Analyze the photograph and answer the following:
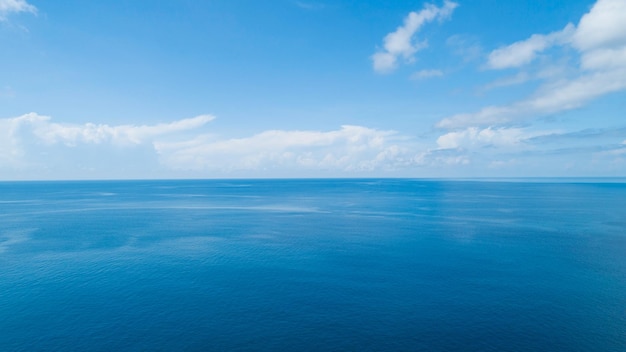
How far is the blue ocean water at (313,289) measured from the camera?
41.7 meters

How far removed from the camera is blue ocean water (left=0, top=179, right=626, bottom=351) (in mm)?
41656

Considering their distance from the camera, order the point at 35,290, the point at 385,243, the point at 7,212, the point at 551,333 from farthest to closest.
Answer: the point at 7,212 < the point at 385,243 < the point at 35,290 < the point at 551,333

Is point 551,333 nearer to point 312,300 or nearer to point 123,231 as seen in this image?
point 312,300

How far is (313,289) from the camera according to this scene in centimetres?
5734

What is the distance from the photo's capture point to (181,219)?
5202 inches

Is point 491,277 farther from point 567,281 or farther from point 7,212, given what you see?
point 7,212

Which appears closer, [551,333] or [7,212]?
[551,333]

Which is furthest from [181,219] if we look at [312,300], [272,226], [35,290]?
[312,300]

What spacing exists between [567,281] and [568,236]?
46580 mm

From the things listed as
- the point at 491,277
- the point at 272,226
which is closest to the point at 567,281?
the point at 491,277

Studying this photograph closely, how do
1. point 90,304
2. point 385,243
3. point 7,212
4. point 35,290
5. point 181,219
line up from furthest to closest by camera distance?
point 7,212
point 181,219
point 385,243
point 35,290
point 90,304

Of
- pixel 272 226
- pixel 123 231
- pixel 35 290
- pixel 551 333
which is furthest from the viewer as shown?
pixel 272 226

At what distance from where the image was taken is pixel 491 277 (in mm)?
62188

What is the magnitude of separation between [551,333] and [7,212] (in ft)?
700
